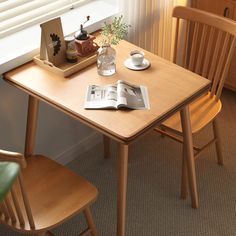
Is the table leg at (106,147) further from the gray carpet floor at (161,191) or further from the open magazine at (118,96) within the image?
the open magazine at (118,96)

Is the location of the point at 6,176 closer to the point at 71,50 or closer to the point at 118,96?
the point at 118,96

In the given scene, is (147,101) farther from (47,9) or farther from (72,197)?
(47,9)

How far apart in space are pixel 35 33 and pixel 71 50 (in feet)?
1.13

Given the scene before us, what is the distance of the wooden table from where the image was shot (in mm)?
1850

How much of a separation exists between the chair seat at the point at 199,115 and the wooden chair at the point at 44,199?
1.81 ft

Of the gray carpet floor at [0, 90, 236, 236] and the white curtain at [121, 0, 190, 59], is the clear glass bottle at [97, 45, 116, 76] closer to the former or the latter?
the white curtain at [121, 0, 190, 59]

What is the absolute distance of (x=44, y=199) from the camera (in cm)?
193

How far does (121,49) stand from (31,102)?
0.51m

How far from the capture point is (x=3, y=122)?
2312mm

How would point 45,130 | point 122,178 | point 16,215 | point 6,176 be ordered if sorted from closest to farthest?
point 6,176
point 16,215
point 122,178
point 45,130

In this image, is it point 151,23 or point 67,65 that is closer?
point 67,65

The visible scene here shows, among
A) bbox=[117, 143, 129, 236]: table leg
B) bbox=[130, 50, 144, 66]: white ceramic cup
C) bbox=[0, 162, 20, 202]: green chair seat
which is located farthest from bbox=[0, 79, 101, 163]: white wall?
bbox=[0, 162, 20, 202]: green chair seat

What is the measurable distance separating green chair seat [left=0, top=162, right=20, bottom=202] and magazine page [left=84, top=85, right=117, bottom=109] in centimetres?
73

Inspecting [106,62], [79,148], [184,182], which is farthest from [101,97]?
[79,148]
